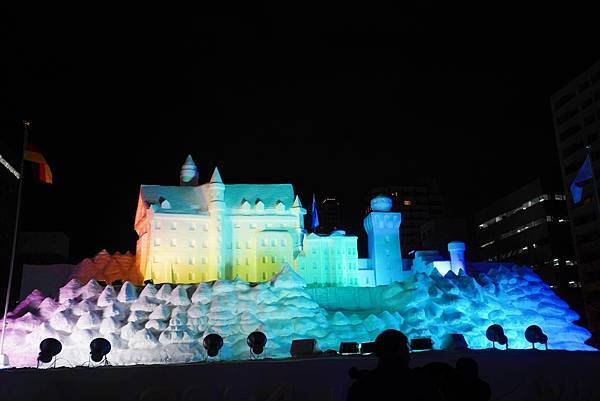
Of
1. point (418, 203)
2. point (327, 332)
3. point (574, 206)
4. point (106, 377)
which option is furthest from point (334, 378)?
point (418, 203)

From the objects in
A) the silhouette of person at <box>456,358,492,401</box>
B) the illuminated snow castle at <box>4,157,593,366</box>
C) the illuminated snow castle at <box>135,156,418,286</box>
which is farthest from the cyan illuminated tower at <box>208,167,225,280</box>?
the silhouette of person at <box>456,358,492,401</box>

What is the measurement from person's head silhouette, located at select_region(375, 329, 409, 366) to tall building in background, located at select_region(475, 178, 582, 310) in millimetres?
Result: 88738

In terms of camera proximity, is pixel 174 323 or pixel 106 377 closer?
pixel 106 377

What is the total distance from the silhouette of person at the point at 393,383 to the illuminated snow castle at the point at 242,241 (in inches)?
1990

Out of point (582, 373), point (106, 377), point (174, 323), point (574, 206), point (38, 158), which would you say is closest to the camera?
point (106, 377)

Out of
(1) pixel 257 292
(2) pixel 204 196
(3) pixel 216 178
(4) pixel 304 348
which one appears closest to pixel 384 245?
(1) pixel 257 292

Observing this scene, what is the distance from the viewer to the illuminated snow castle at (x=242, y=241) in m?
58.3

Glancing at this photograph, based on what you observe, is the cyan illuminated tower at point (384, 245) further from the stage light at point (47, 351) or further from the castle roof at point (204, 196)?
the stage light at point (47, 351)

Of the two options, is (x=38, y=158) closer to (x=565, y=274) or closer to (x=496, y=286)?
(x=496, y=286)

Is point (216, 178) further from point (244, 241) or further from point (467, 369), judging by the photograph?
point (467, 369)

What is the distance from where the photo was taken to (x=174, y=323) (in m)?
46.5

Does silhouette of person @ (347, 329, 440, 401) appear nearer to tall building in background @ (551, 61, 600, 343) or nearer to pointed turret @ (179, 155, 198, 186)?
pointed turret @ (179, 155, 198, 186)

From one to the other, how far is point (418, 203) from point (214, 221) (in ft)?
301

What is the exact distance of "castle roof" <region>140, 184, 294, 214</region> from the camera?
60112 millimetres
